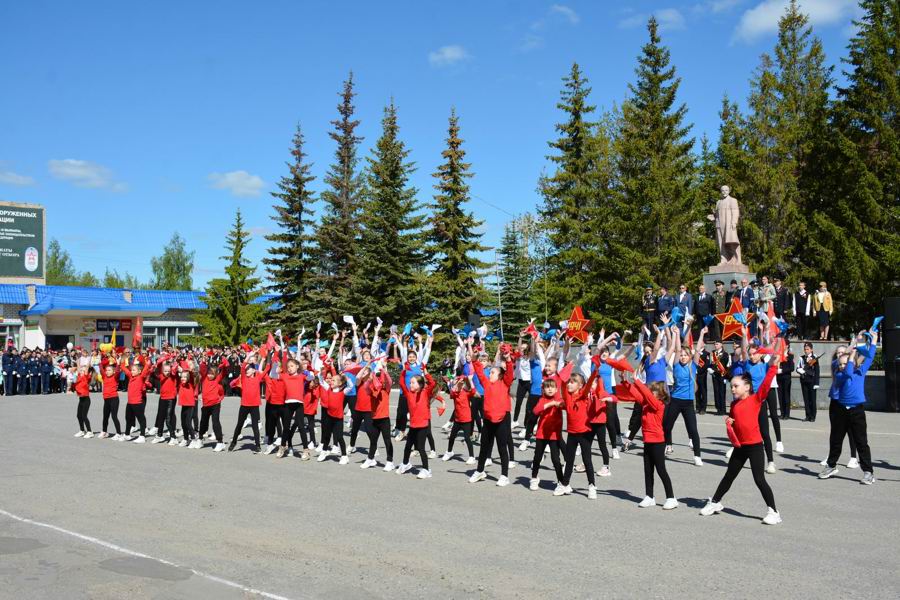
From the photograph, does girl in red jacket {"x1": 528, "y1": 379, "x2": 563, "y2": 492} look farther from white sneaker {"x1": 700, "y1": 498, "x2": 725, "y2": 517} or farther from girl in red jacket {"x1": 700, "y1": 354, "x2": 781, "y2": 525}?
girl in red jacket {"x1": 700, "y1": 354, "x2": 781, "y2": 525}

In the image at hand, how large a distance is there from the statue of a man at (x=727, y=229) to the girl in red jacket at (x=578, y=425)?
16.3 metres

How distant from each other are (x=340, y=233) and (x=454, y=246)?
9.28 m

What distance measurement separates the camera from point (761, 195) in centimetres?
3494

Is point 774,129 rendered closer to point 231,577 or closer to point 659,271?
point 659,271

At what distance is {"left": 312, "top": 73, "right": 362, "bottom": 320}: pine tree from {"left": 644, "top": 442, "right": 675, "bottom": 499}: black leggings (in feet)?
93.5

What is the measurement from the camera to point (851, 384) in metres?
10.6

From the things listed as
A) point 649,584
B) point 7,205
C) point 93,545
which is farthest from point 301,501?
point 7,205

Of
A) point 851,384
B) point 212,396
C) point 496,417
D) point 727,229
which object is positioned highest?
point 727,229

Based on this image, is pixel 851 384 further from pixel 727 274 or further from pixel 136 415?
pixel 727 274

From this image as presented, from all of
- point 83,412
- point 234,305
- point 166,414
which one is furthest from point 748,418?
point 234,305

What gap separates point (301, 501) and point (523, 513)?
115 inches

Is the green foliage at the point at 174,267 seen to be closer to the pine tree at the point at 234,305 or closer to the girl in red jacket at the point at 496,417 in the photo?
the pine tree at the point at 234,305

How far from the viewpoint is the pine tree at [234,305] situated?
44.4 meters

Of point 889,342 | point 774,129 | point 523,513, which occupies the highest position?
point 774,129
